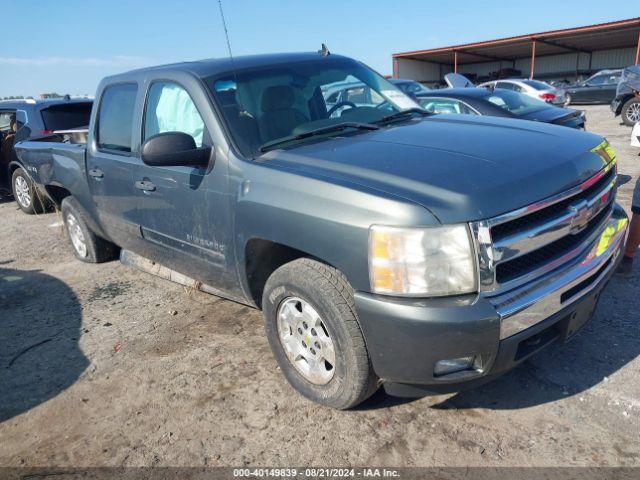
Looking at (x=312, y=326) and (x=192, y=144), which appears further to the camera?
(x=192, y=144)

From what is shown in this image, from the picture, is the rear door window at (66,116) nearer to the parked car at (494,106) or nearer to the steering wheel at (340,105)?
the parked car at (494,106)

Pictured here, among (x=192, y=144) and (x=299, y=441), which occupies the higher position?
(x=192, y=144)

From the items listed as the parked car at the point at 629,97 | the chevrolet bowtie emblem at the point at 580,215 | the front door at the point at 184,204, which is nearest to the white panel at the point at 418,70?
the parked car at the point at 629,97

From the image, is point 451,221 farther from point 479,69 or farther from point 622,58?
point 479,69

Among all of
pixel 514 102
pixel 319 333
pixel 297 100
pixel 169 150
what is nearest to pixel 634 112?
pixel 514 102

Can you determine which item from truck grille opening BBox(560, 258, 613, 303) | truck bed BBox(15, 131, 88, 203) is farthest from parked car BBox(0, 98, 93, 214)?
truck grille opening BBox(560, 258, 613, 303)

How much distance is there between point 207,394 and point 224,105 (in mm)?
1735

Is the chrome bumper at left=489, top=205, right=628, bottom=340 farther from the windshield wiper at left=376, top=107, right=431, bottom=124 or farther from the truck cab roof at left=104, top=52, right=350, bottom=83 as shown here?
the truck cab roof at left=104, top=52, right=350, bottom=83

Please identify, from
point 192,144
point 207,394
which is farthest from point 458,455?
point 192,144

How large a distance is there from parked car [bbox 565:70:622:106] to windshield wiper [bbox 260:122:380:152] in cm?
2060

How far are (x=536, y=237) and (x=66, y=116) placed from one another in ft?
26.5

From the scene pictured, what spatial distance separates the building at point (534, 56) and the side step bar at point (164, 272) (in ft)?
108

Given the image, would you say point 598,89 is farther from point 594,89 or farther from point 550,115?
point 550,115

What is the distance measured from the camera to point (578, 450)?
2.36m
